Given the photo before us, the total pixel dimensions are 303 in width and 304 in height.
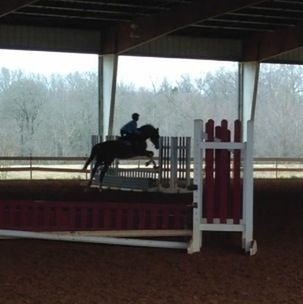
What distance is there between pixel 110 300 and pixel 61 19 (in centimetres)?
2195

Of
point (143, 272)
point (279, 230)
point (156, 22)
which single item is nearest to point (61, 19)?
point (156, 22)

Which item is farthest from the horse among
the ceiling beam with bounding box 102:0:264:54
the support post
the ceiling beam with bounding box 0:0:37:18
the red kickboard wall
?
the support post

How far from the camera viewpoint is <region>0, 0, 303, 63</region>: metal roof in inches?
920

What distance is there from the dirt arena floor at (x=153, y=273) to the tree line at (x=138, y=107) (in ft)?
64.2

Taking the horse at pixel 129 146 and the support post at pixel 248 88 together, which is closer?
the horse at pixel 129 146

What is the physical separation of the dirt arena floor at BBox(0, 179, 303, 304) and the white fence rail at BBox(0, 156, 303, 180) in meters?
16.0

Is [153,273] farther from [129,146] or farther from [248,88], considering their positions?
[248,88]

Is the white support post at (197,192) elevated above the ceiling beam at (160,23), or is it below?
below

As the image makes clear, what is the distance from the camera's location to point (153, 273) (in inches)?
250

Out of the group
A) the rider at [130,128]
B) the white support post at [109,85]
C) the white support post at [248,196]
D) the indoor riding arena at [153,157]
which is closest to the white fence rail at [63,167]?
the indoor riding arena at [153,157]

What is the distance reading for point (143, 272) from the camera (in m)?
6.40

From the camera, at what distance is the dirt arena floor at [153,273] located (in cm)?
539

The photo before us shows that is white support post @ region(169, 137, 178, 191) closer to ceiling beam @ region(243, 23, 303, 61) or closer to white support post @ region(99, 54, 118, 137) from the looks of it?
white support post @ region(99, 54, 118, 137)

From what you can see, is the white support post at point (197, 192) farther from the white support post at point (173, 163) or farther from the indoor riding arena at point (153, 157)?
the white support post at point (173, 163)
